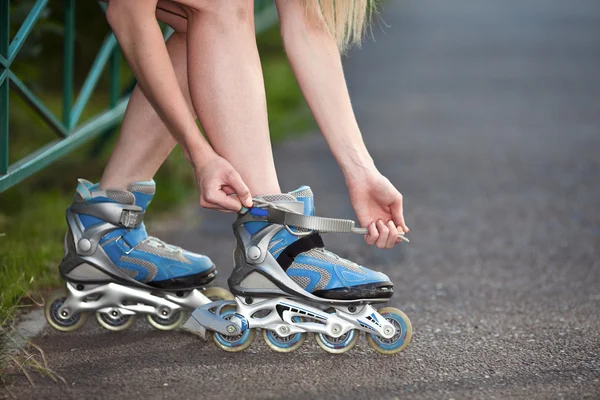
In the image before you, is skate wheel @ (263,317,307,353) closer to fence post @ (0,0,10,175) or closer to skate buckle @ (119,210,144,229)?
skate buckle @ (119,210,144,229)

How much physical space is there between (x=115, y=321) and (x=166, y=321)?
147 mm

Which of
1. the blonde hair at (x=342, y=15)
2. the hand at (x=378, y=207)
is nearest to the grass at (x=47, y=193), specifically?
the hand at (x=378, y=207)

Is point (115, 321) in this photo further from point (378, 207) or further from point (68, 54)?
point (68, 54)

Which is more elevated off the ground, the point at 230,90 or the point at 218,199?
the point at 230,90

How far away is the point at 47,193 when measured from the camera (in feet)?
14.5

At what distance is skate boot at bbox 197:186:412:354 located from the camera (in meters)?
2.33

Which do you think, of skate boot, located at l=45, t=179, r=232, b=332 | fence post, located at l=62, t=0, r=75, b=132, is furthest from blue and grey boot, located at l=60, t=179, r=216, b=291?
fence post, located at l=62, t=0, r=75, b=132

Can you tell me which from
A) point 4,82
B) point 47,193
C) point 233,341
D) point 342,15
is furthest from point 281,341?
point 47,193

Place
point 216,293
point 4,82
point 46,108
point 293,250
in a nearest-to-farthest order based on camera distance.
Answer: point 293,250, point 216,293, point 4,82, point 46,108

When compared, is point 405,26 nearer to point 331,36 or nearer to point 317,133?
point 317,133

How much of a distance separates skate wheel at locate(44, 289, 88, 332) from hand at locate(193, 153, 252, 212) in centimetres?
58

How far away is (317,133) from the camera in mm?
6391

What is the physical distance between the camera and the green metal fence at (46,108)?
285 centimetres

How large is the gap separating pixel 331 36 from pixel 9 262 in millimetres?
1350
